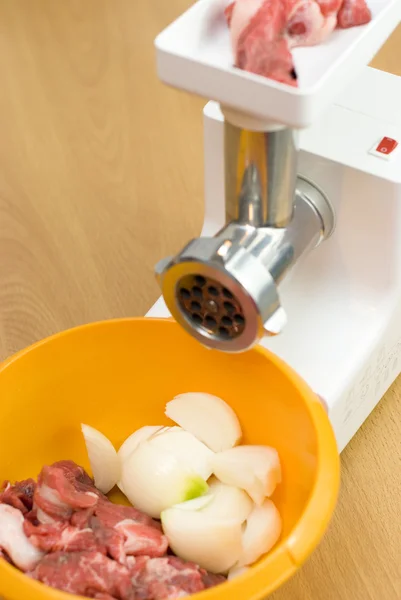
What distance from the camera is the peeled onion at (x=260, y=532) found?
703 millimetres

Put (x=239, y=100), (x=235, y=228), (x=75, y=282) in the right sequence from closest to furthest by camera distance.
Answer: (x=239, y=100)
(x=235, y=228)
(x=75, y=282)

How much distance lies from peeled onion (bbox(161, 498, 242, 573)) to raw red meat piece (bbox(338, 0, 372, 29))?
0.40 m

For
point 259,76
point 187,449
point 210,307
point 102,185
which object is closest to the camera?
point 259,76

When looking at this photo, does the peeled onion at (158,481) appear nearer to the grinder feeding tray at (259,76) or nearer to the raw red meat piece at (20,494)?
the raw red meat piece at (20,494)

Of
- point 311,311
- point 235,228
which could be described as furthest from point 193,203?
point 235,228

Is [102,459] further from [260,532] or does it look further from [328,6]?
[328,6]

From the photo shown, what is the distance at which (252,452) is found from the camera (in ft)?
2.47

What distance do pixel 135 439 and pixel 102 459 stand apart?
40 millimetres

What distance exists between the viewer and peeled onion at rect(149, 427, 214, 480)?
2.46 feet

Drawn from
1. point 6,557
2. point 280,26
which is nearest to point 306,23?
point 280,26

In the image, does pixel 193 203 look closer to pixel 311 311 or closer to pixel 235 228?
pixel 311 311

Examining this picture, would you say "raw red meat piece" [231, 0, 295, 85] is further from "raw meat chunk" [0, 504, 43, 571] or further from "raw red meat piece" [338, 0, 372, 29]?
"raw meat chunk" [0, 504, 43, 571]

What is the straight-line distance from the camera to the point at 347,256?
2.65ft

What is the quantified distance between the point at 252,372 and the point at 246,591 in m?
0.21
